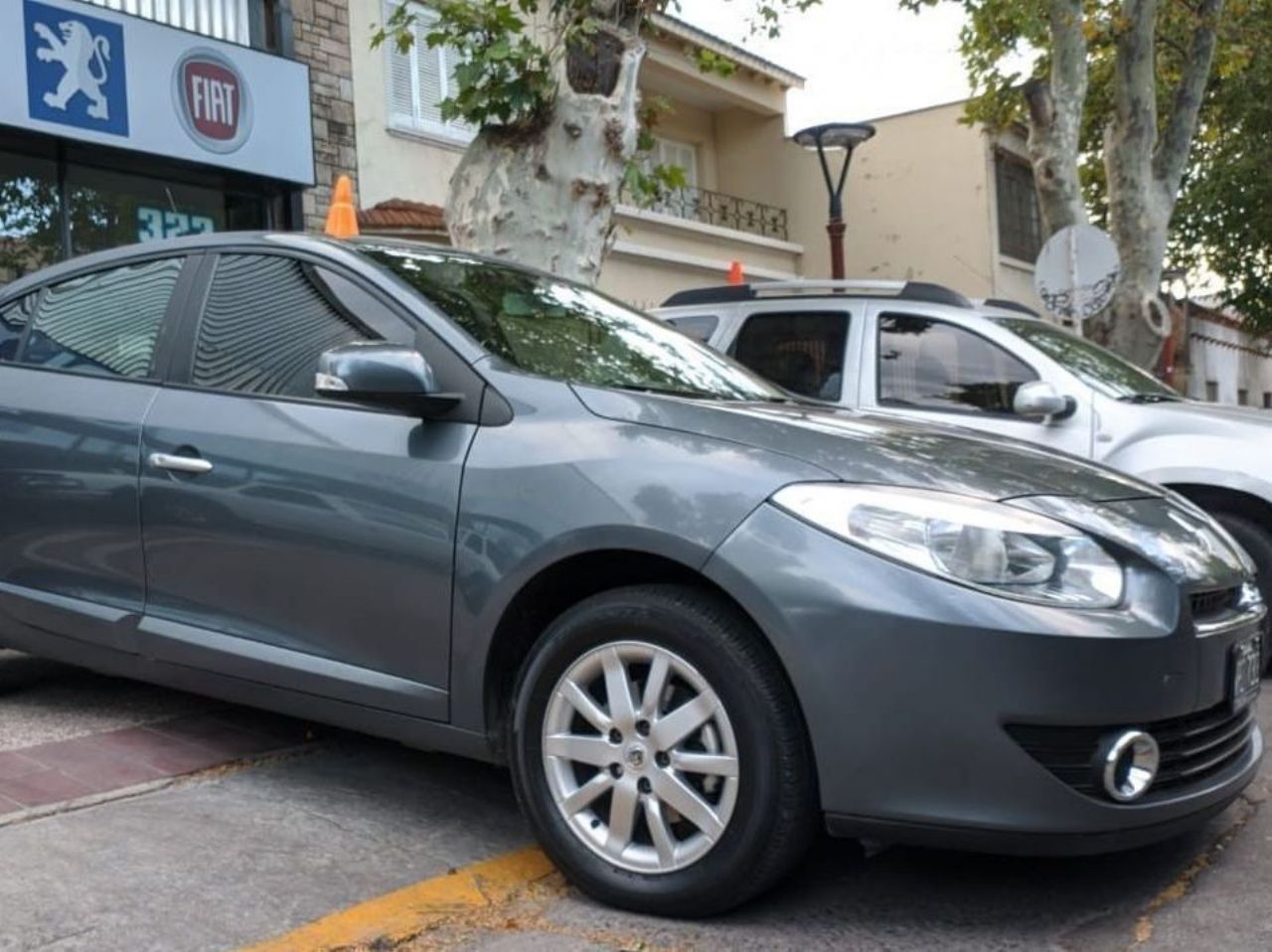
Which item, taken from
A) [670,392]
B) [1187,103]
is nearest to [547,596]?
[670,392]

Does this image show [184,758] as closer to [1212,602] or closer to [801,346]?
[1212,602]

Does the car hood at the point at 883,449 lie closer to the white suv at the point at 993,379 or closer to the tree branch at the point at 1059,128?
the white suv at the point at 993,379

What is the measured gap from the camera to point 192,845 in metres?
3.25

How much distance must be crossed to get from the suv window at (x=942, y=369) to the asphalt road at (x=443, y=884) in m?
2.67

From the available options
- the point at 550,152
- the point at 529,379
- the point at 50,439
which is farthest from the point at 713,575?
the point at 550,152

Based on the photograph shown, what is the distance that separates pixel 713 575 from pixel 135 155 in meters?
8.89

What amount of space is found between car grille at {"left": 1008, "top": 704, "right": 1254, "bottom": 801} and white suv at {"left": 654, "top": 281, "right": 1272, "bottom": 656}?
2.56 metres

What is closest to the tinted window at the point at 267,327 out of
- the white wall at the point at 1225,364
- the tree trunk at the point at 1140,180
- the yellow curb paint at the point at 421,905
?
the yellow curb paint at the point at 421,905

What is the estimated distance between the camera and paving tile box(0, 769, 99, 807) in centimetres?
351

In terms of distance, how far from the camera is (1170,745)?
2.82m

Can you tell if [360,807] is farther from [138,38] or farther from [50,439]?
[138,38]

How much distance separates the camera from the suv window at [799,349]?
257 inches

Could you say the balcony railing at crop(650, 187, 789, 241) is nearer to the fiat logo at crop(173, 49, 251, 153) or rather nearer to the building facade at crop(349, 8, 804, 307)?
the building facade at crop(349, 8, 804, 307)

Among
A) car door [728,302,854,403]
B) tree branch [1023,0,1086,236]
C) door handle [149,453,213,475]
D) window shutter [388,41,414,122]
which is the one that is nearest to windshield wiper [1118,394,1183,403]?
car door [728,302,854,403]
